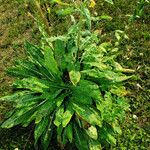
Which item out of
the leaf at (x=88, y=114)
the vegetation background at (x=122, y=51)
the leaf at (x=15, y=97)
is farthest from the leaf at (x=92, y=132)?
the leaf at (x=15, y=97)

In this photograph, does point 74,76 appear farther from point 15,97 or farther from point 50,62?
point 15,97

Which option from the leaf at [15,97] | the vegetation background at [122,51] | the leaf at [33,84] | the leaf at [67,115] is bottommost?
the vegetation background at [122,51]

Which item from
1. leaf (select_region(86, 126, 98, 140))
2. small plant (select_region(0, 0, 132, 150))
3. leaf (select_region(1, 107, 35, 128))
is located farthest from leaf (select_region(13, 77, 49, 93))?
leaf (select_region(86, 126, 98, 140))

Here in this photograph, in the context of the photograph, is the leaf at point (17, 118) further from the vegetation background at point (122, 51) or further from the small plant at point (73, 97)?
the vegetation background at point (122, 51)

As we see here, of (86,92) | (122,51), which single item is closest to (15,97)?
(86,92)

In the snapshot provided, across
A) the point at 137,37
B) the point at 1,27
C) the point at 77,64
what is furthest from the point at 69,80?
the point at 1,27
